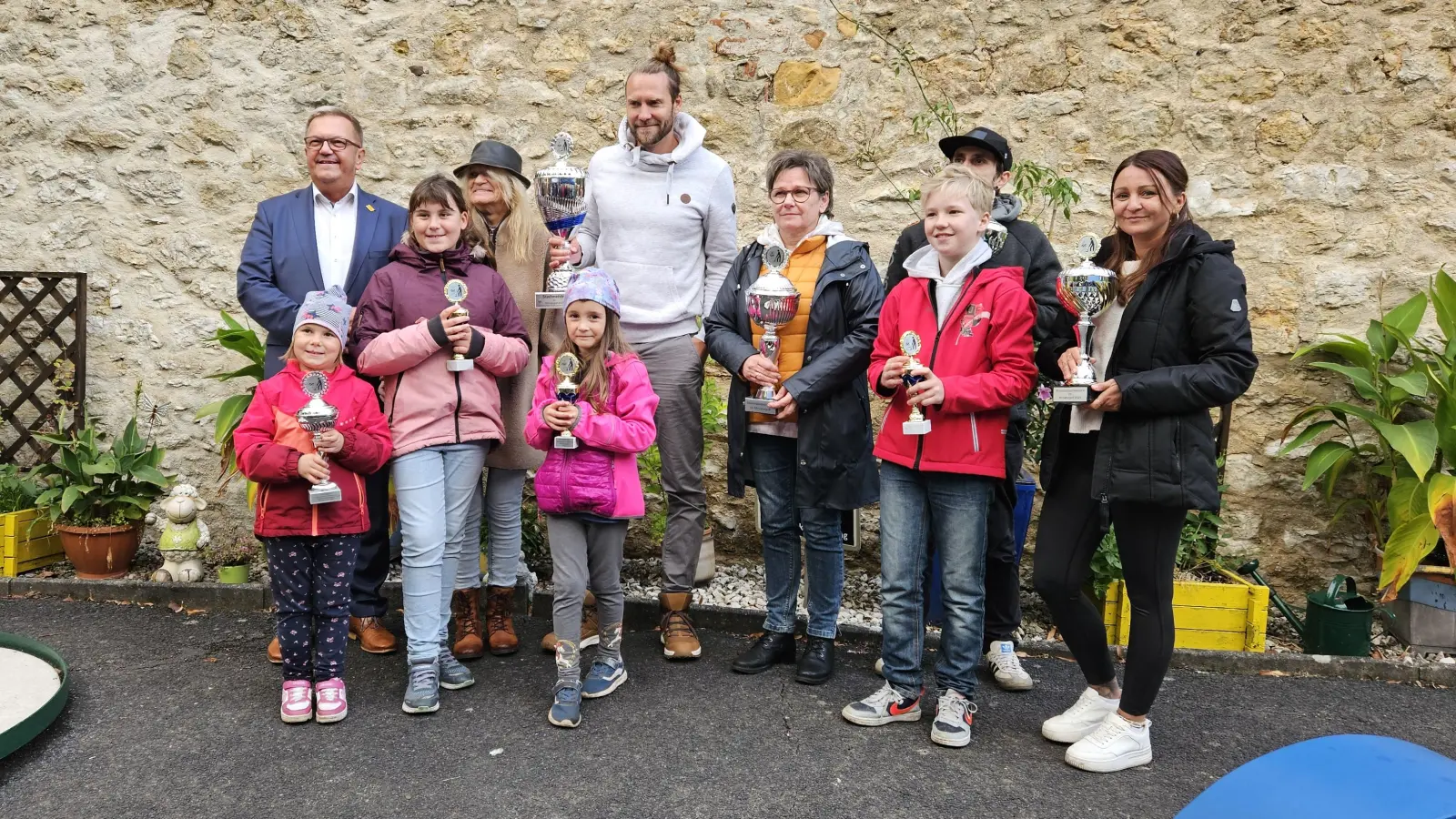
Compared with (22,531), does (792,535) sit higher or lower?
higher

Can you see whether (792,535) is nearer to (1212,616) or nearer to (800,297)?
(800,297)

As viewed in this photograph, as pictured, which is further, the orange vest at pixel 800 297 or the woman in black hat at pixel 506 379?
the woman in black hat at pixel 506 379

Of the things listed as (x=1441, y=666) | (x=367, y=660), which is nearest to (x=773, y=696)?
(x=367, y=660)

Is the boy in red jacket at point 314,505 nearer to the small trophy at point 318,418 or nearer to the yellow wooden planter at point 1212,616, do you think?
the small trophy at point 318,418

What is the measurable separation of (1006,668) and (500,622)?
1.97m

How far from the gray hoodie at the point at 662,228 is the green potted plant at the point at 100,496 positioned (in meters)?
2.80

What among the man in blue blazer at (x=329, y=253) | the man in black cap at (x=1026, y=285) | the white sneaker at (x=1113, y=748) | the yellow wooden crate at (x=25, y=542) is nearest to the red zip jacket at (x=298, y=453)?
the man in blue blazer at (x=329, y=253)

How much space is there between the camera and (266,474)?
10.9 feet

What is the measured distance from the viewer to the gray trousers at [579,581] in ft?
11.6

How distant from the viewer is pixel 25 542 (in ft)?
17.3

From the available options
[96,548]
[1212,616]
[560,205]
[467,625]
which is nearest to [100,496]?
[96,548]

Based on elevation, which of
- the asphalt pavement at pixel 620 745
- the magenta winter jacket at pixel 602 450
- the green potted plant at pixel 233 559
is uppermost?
the magenta winter jacket at pixel 602 450

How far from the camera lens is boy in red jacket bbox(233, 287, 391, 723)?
3422 mm

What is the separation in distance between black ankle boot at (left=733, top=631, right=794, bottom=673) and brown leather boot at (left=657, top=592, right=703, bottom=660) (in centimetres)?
18
